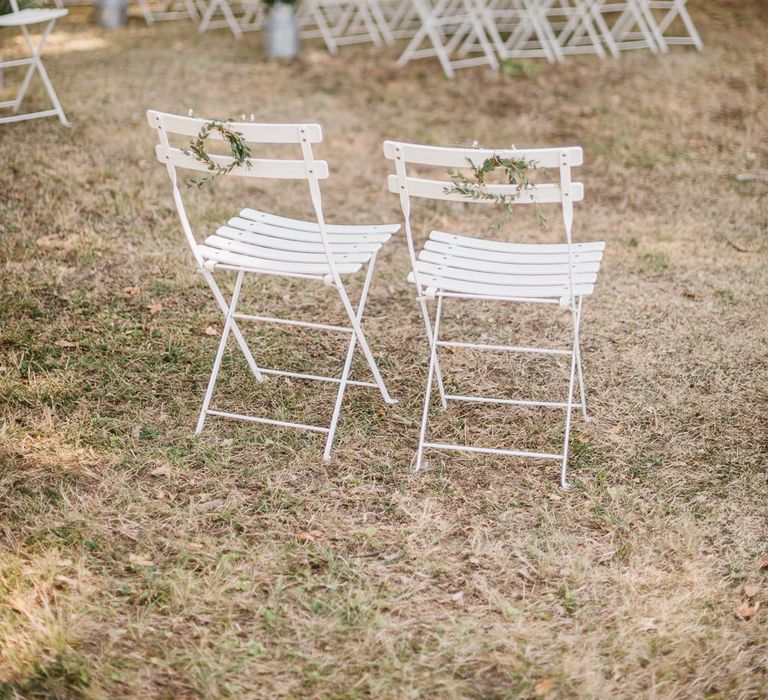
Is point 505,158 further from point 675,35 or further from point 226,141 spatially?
point 675,35

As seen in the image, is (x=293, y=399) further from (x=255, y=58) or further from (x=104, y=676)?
(x=255, y=58)

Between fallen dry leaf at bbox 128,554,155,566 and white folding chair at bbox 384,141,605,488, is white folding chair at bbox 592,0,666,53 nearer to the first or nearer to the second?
white folding chair at bbox 384,141,605,488

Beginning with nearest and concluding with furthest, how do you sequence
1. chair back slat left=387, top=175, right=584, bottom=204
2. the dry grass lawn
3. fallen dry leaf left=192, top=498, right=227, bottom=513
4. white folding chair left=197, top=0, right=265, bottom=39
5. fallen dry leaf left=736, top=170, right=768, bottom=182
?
the dry grass lawn < chair back slat left=387, top=175, right=584, bottom=204 < fallen dry leaf left=192, top=498, right=227, bottom=513 < fallen dry leaf left=736, top=170, right=768, bottom=182 < white folding chair left=197, top=0, right=265, bottom=39

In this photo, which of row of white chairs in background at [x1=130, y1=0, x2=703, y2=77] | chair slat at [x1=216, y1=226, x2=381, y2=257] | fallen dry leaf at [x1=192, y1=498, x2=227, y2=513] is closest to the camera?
fallen dry leaf at [x1=192, y1=498, x2=227, y2=513]

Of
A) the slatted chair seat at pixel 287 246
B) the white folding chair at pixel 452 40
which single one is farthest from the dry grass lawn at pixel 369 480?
the white folding chair at pixel 452 40

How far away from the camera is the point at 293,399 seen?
3.94m

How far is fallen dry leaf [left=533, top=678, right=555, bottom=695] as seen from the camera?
2.55 meters

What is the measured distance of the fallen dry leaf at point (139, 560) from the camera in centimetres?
301

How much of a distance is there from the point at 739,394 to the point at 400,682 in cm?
215

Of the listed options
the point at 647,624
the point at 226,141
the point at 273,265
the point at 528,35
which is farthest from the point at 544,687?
the point at 528,35

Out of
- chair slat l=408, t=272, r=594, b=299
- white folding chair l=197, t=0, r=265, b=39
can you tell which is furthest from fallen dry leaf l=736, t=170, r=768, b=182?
white folding chair l=197, t=0, r=265, b=39

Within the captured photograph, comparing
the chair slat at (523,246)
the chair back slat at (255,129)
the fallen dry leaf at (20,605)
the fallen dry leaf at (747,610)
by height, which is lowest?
the fallen dry leaf at (747,610)

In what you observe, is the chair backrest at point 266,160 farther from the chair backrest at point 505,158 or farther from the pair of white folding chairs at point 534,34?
the pair of white folding chairs at point 534,34

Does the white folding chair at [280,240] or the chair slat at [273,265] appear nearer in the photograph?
the white folding chair at [280,240]
